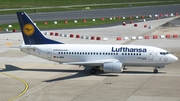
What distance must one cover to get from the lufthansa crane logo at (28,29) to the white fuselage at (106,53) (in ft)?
7.17

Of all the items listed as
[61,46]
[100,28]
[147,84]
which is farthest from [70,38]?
[147,84]

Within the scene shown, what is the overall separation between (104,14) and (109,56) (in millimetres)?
78900

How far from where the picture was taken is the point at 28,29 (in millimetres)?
66875

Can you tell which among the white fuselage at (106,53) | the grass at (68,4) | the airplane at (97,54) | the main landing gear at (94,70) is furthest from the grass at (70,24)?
the main landing gear at (94,70)

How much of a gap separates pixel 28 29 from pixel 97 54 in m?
10.9

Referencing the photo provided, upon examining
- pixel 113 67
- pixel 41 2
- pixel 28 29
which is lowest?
pixel 113 67

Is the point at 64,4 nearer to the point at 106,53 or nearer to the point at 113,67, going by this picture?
the point at 106,53

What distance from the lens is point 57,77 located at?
61906mm

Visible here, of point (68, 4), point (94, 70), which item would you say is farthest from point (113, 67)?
point (68, 4)

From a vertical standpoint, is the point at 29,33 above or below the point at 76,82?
above

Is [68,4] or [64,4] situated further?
[68,4]

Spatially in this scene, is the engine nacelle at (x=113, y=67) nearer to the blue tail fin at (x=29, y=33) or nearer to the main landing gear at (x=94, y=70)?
the main landing gear at (x=94, y=70)

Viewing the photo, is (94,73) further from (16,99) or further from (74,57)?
(16,99)

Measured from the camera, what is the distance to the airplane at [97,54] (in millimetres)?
62312
